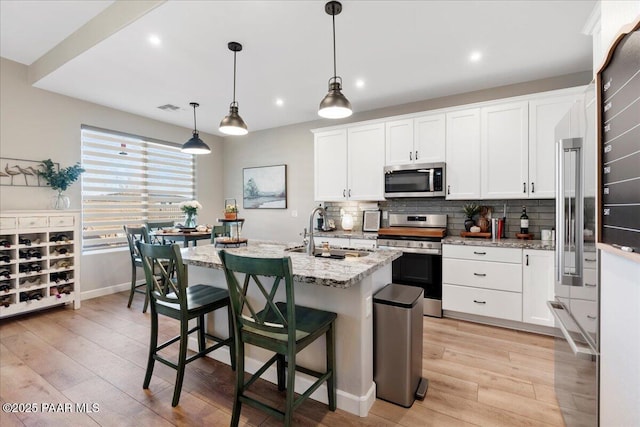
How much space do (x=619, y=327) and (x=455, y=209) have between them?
296cm

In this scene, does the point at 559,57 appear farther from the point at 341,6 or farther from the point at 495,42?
the point at 341,6

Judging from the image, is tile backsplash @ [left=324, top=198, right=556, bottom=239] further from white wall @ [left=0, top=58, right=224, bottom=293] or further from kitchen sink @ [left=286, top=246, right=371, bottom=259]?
white wall @ [left=0, top=58, right=224, bottom=293]

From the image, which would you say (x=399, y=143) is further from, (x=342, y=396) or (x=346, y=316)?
(x=342, y=396)

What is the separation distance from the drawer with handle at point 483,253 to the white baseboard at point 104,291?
178 inches

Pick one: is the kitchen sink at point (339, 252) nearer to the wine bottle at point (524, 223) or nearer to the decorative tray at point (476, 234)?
the decorative tray at point (476, 234)

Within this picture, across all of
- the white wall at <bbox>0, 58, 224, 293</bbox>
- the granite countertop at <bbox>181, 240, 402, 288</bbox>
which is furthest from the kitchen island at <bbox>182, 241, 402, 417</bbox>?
the white wall at <bbox>0, 58, 224, 293</bbox>

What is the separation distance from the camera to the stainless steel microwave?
12.1 feet

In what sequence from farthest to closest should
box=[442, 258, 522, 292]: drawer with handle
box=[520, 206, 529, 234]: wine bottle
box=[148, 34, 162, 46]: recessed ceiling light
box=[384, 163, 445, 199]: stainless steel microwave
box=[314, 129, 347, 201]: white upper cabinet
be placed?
box=[314, 129, 347, 201]: white upper cabinet, box=[384, 163, 445, 199]: stainless steel microwave, box=[520, 206, 529, 234]: wine bottle, box=[442, 258, 522, 292]: drawer with handle, box=[148, 34, 162, 46]: recessed ceiling light

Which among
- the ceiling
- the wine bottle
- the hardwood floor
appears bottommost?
the hardwood floor

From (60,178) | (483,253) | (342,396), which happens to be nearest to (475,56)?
(483,253)

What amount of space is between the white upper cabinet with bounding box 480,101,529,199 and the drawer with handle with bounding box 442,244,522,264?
64cm

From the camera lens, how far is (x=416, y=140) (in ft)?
→ 12.6

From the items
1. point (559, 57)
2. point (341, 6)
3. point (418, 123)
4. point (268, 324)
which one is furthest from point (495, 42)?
point (268, 324)

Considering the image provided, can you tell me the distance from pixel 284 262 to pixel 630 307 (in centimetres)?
129
